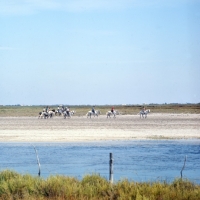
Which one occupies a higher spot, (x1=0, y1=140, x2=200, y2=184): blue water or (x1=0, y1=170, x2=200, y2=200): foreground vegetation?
(x1=0, y1=170, x2=200, y2=200): foreground vegetation

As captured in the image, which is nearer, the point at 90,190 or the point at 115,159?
the point at 90,190

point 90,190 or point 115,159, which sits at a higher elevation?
point 90,190

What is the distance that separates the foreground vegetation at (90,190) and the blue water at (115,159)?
424cm

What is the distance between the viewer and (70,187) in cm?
1458

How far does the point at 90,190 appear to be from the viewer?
14.5m

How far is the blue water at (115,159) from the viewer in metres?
21.8

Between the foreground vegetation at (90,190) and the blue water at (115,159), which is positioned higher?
the foreground vegetation at (90,190)

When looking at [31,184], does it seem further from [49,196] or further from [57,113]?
[57,113]

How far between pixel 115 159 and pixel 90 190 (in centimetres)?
1224

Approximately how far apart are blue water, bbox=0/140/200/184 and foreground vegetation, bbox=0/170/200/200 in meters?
4.24

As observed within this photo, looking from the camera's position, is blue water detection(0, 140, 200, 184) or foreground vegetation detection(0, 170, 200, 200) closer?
foreground vegetation detection(0, 170, 200, 200)

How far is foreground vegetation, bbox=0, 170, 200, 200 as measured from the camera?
13.9m

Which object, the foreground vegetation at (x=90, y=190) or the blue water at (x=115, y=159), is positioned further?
the blue water at (x=115, y=159)

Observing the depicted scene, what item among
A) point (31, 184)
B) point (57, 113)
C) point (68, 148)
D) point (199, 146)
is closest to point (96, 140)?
point (68, 148)
